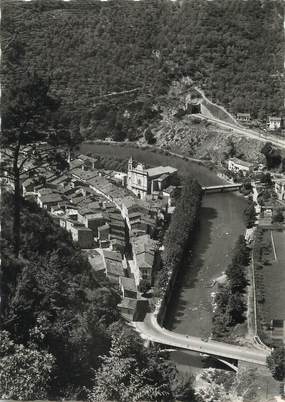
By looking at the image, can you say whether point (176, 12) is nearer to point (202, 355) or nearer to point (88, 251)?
point (88, 251)

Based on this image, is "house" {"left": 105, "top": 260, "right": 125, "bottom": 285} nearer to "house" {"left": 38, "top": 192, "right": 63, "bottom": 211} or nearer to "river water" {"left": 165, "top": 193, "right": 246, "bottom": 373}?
"river water" {"left": 165, "top": 193, "right": 246, "bottom": 373}

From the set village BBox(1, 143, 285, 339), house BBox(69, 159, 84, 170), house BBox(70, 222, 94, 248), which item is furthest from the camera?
house BBox(69, 159, 84, 170)

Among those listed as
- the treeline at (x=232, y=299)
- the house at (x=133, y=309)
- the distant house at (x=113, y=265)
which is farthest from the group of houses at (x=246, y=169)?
→ the house at (x=133, y=309)

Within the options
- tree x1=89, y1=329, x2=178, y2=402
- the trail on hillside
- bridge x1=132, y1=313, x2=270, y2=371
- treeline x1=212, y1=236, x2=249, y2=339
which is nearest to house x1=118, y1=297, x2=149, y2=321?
bridge x1=132, y1=313, x2=270, y2=371

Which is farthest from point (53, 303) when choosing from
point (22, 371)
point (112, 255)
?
point (112, 255)

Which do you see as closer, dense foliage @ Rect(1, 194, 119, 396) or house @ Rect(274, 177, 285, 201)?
dense foliage @ Rect(1, 194, 119, 396)

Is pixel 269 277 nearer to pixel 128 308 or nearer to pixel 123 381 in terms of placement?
pixel 128 308
